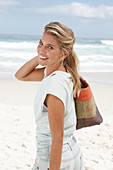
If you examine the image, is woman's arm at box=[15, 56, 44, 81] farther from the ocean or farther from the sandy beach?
the ocean

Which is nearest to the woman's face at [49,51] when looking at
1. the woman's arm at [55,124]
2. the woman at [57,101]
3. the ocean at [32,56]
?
the woman at [57,101]

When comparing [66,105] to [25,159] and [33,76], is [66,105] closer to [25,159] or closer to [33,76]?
[33,76]

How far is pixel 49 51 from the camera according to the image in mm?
1618

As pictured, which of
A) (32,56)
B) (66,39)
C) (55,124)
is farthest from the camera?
(32,56)

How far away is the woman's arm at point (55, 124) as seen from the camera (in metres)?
1.47

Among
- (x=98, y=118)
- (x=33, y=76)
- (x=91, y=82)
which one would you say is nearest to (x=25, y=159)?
(x=33, y=76)

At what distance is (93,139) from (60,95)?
3.48 metres

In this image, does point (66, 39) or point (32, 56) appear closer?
point (66, 39)

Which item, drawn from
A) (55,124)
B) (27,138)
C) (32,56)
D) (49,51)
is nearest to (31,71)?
(49,51)

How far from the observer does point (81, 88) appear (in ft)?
5.39

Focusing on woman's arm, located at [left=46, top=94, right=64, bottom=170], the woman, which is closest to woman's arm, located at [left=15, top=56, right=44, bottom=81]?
the woman

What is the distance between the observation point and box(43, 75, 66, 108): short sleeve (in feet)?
4.87

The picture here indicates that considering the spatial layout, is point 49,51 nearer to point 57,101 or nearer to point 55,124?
point 57,101

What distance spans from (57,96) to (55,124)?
14 cm
